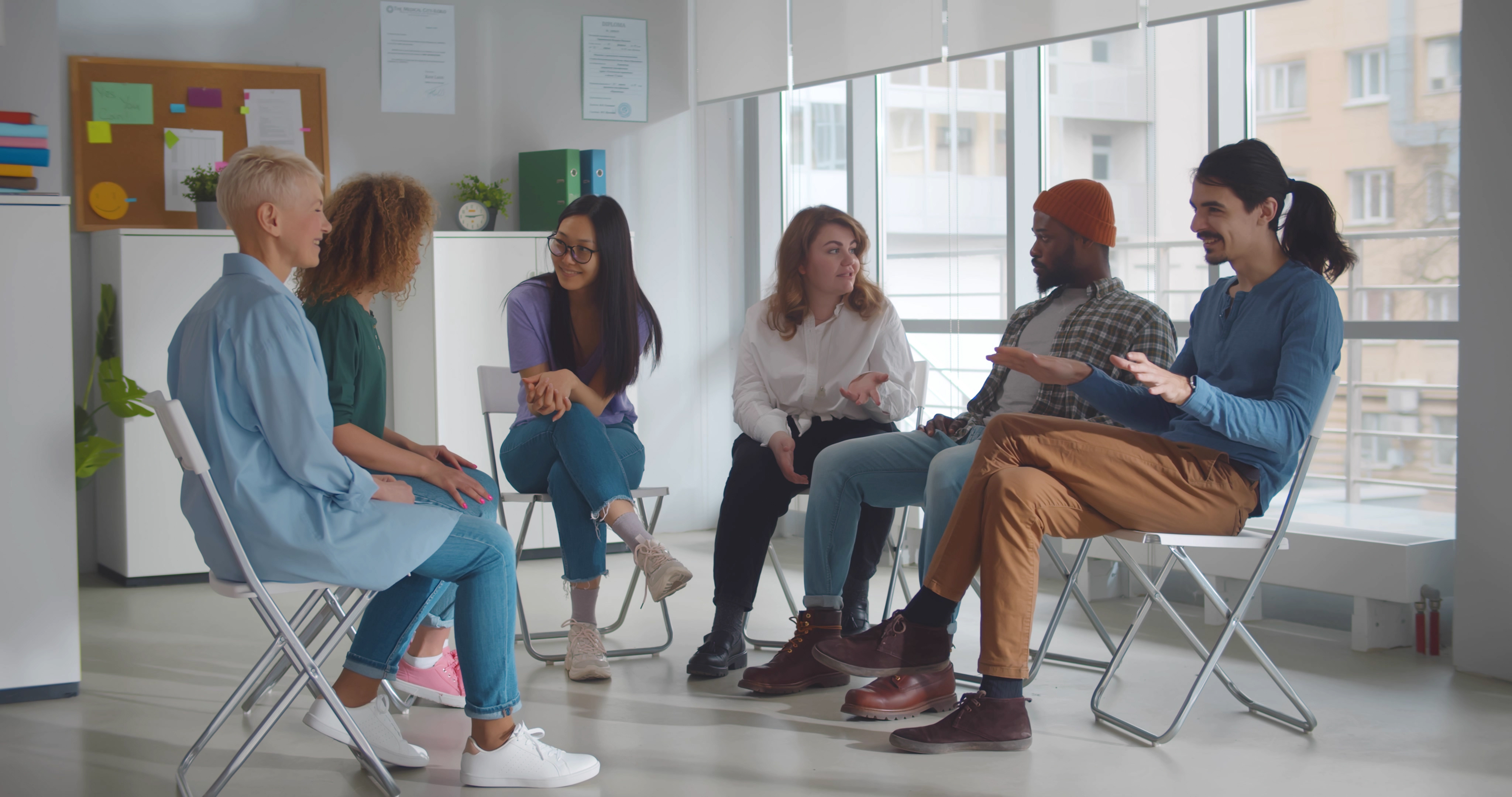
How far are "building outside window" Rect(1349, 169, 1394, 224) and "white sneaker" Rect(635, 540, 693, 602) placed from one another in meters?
2.28

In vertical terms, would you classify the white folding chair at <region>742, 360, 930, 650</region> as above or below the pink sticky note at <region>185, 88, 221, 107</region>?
below

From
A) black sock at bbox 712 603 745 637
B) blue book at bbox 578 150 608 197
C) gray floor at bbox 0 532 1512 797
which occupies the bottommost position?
gray floor at bbox 0 532 1512 797

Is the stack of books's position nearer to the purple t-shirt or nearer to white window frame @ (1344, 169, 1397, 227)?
the purple t-shirt

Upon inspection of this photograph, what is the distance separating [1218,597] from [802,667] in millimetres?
976

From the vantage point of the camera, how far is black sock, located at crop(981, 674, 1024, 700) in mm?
2594

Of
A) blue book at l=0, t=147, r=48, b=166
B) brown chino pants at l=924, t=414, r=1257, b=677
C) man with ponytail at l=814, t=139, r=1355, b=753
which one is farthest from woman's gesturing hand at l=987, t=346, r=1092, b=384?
blue book at l=0, t=147, r=48, b=166

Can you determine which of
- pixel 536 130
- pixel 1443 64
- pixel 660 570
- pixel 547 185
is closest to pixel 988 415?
pixel 660 570

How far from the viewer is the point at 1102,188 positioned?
3.11 m

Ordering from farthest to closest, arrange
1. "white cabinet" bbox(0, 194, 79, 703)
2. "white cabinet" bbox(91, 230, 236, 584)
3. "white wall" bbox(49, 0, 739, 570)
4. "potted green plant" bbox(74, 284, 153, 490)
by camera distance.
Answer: "white wall" bbox(49, 0, 739, 570) < "white cabinet" bbox(91, 230, 236, 584) < "potted green plant" bbox(74, 284, 153, 490) < "white cabinet" bbox(0, 194, 79, 703)

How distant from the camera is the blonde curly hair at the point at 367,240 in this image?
273cm

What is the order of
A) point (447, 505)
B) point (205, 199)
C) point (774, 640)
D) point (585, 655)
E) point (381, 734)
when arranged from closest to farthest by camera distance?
point (381, 734), point (447, 505), point (585, 655), point (774, 640), point (205, 199)

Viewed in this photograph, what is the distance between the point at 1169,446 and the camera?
260 cm

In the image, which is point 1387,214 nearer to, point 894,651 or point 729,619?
point 894,651

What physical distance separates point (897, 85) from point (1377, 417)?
2194 mm
